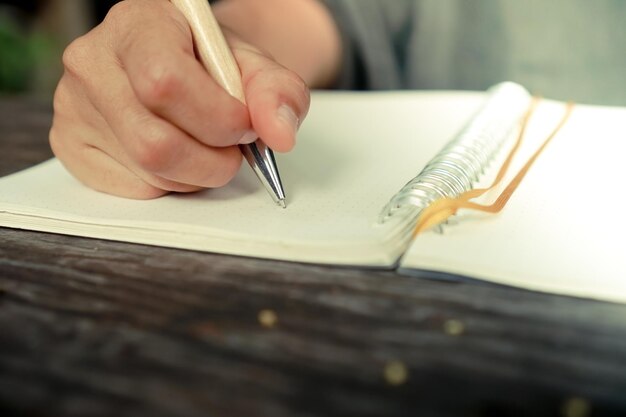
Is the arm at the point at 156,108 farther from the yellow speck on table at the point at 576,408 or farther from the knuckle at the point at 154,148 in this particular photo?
the yellow speck on table at the point at 576,408

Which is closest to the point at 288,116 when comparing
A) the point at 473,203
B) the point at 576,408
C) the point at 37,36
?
the point at 473,203

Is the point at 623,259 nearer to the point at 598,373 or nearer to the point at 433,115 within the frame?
the point at 598,373

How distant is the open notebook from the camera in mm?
351

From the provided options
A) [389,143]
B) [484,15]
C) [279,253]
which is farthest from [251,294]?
[484,15]

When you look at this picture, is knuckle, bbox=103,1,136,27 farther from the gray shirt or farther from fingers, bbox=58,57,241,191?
the gray shirt

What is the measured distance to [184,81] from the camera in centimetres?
40

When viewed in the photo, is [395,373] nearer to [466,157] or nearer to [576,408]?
[576,408]

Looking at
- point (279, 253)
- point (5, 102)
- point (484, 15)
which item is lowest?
point (5, 102)

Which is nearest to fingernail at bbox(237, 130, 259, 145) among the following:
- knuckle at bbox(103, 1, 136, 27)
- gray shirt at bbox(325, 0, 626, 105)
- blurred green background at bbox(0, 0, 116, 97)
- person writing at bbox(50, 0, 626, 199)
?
person writing at bbox(50, 0, 626, 199)

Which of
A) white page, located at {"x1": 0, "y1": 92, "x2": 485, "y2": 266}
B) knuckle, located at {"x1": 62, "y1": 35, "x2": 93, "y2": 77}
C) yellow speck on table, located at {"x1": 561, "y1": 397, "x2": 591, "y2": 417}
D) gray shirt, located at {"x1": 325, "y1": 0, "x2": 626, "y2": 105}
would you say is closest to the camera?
yellow speck on table, located at {"x1": 561, "y1": 397, "x2": 591, "y2": 417}

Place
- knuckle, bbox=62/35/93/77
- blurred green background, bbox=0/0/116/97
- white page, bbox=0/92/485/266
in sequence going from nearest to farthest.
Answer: white page, bbox=0/92/485/266 < knuckle, bbox=62/35/93/77 < blurred green background, bbox=0/0/116/97

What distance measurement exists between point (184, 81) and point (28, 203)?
0.47ft

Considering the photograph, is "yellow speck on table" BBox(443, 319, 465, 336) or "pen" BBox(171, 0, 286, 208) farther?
"pen" BBox(171, 0, 286, 208)

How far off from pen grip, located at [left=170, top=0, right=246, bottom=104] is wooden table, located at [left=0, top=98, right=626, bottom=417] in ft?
0.40
